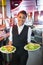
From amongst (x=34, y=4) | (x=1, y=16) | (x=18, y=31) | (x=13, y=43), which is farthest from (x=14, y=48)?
(x=34, y=4)

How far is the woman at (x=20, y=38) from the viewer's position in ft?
5.27

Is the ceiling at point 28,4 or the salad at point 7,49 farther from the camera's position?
the salad at point 7,49

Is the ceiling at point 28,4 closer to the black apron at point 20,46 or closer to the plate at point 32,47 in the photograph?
the black apron at point 20,46

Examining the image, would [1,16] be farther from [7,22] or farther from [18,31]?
[18,31]

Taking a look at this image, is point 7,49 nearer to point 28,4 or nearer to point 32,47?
point 32,47

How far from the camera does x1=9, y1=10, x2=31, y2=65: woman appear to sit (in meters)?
1.61

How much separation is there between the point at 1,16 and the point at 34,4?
0.34 meters

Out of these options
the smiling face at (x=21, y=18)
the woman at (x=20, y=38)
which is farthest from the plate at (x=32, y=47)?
the smiling face at (x=21, y=18)

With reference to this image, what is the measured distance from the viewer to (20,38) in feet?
5.36

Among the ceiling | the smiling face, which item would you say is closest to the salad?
the smiling face

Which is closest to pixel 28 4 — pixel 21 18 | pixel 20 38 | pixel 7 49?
pixel 21 18

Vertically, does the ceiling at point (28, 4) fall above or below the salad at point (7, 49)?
above

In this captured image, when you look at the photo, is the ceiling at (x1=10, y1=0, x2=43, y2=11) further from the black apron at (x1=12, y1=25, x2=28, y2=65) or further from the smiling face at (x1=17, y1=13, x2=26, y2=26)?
the black apron at (x1=12, y1=25, x2=28, y2=65)

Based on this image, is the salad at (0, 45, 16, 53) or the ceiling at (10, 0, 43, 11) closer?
the ceiling at (10, 0, 43, 11)
